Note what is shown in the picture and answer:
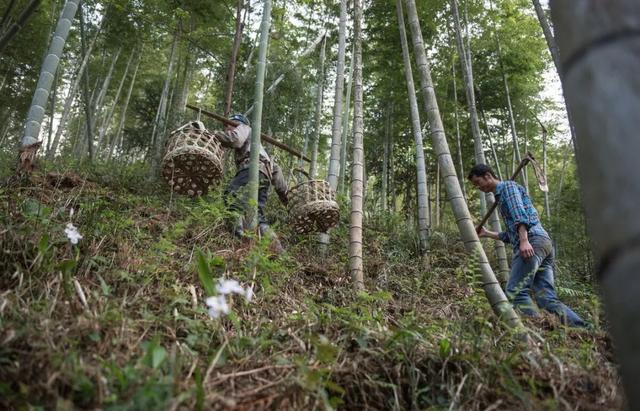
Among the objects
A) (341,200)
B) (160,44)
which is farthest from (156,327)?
(160,44)

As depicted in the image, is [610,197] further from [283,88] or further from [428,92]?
[283,88]

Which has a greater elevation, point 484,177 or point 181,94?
point 181,94

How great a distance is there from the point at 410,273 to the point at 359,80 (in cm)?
203

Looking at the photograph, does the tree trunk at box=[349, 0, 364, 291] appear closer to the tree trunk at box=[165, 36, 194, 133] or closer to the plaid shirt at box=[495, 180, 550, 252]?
the plaid shirt at box=[495, 180, 550, 252]

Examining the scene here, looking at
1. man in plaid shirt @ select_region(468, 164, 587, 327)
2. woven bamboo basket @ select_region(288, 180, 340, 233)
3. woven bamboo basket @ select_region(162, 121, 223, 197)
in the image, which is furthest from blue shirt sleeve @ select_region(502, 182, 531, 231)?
woven bamboo basket @ select_region(162, 121, 223, 197)

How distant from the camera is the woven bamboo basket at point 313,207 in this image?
324 cm

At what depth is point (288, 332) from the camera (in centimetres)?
164

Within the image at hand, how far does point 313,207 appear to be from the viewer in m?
3.21

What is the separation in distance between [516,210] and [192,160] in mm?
2561

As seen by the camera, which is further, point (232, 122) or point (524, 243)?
point (232, 122)

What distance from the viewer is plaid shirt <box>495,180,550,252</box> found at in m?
3.25

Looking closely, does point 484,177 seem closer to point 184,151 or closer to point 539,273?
point 539,273

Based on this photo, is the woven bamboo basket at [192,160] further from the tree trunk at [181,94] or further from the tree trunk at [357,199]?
the tree trunk at [181,94]

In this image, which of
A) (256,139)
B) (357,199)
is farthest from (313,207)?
(256,139)
